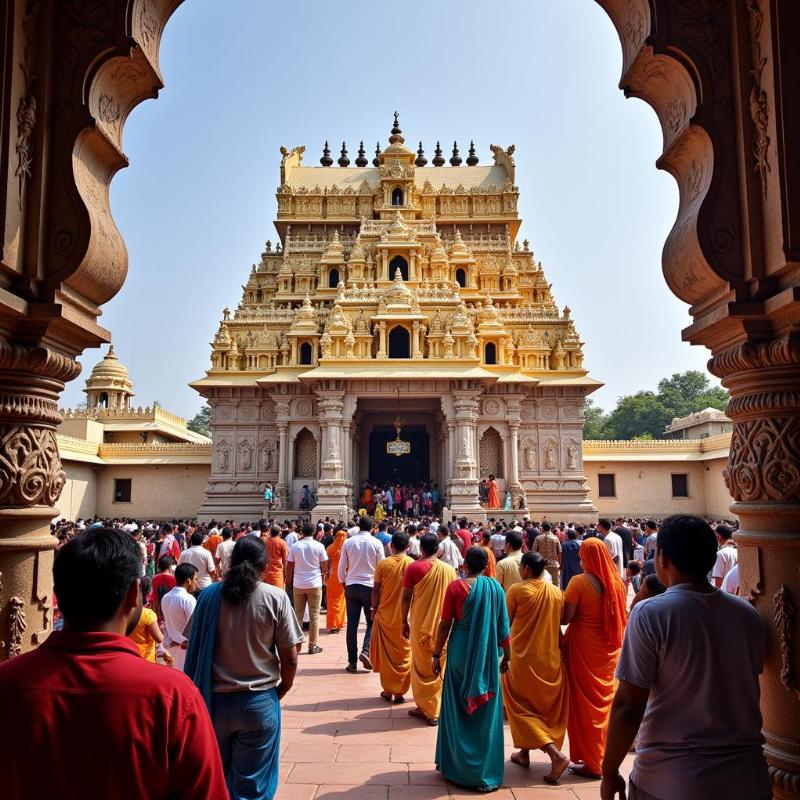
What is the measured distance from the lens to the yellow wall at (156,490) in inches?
1300

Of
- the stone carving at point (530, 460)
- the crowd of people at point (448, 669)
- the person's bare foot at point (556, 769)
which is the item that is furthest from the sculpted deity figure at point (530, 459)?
the person's bare foot at point (556, 769)

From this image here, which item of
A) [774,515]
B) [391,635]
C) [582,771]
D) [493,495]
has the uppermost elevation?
[774,515]

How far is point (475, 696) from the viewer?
547cm

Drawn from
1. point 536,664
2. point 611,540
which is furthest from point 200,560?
point 611,540

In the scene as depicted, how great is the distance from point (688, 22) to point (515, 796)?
5.47 meters

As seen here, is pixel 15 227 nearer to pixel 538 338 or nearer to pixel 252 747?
pixel 252 747

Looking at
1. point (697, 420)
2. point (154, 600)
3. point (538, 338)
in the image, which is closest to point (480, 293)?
point (538, 338)

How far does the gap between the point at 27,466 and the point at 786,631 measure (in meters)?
4.08

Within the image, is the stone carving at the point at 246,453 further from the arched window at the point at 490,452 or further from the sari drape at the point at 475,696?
the sari drape at the point at 475,696

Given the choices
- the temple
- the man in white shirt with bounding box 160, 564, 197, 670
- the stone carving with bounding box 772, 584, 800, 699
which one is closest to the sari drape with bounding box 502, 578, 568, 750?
the stone carving with bounding box 772, 584, 800, 699

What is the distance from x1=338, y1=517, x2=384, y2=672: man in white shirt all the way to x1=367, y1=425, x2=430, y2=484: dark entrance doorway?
2340cm

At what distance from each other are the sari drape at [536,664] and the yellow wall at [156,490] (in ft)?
95.1

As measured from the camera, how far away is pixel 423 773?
566 centimetres

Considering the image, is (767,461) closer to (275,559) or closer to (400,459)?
(275,559)
